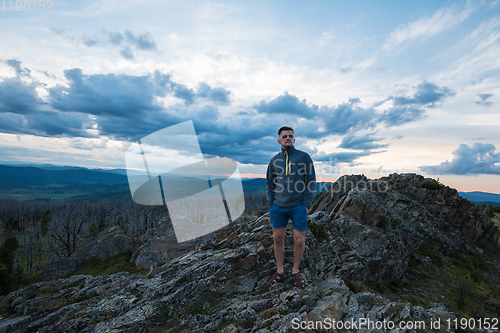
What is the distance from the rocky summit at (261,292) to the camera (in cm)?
611

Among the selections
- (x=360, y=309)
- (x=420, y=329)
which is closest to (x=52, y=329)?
(x=360, y=309)

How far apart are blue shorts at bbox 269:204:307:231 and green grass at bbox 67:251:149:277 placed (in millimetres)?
23687

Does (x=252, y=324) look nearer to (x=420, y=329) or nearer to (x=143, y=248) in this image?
(x=420, y=329)

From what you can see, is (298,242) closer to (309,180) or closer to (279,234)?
(279,234)

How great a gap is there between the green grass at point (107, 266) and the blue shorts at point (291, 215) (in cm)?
2369

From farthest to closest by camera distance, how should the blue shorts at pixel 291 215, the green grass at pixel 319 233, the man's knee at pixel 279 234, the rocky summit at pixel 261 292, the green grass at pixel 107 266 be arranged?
the green grass at pixel 107 266 < the green grass at pixel 319 233 < the man's knee at pixel 279 234 < the blue shorts at pixel 291 215 < the rocky summit at pixel 261 292

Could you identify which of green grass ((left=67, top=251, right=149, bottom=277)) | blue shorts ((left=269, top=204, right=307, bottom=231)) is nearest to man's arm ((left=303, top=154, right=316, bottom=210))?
blue shorts ((left=269, top=204, right=307, bottom=231))

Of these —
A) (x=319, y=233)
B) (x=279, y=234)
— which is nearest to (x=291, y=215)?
(x=279, y=234)

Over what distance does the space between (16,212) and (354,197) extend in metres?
161

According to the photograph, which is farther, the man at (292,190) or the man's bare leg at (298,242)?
the man's bare leg at (298,242)

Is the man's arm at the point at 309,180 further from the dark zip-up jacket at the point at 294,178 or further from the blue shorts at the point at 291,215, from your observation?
the blue shorts at the point at 291,215

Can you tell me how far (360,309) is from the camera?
623 centimetres

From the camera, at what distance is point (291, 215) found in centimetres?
732

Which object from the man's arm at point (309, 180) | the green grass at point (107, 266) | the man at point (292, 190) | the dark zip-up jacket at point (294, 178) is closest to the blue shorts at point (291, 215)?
the man at point (292, 190)
